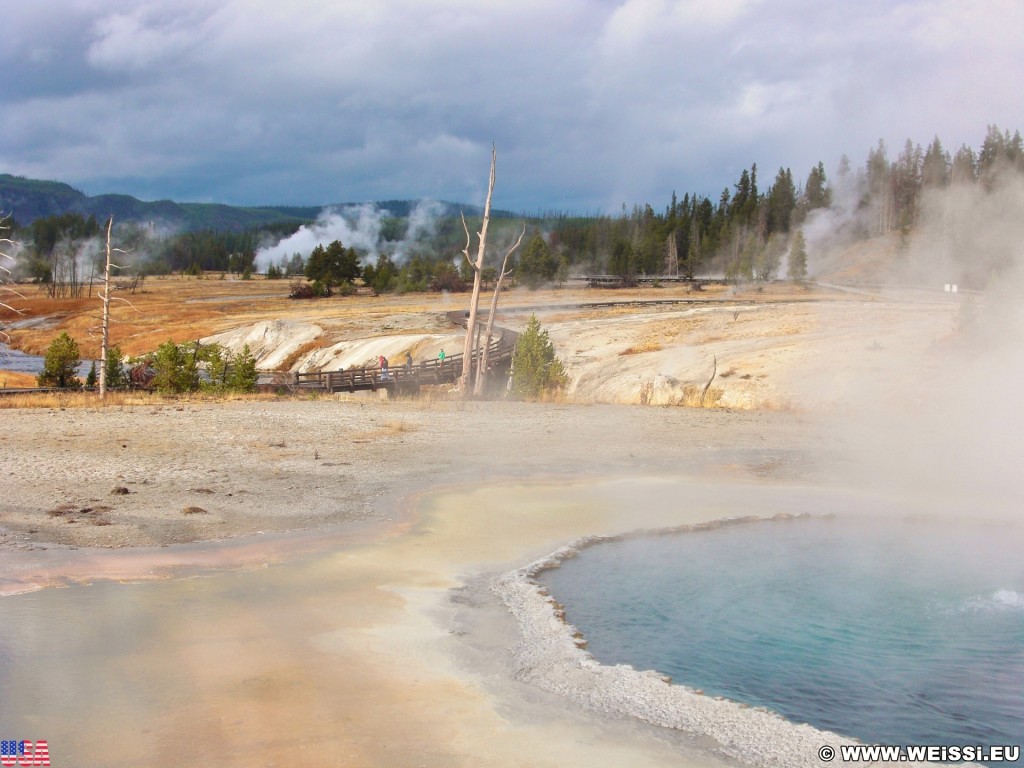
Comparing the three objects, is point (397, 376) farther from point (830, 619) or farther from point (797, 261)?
point (797, 261)

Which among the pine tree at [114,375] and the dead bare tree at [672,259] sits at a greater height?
the dead bare tree at [672,259]

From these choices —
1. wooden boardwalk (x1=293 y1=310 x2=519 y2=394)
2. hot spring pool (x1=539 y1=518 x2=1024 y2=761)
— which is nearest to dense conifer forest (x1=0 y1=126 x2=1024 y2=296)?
wooden boardwalk (x1=293 y1=310 x2=519 y2=394)

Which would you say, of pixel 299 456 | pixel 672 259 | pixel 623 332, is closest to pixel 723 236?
pixel 672 259

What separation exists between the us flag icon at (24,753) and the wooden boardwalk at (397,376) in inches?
1062

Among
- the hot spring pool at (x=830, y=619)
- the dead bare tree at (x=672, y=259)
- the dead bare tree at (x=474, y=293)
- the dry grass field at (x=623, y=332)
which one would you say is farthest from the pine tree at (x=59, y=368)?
the dead bare tree at (x=672, y=259)

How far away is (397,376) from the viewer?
36.1 meters

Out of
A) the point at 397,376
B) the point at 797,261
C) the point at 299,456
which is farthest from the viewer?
the point at 797,261

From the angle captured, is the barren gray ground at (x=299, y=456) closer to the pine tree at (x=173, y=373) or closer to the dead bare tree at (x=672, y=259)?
the pine tree at (x=173, y=373)

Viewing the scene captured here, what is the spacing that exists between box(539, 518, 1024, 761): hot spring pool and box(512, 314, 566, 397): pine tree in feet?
57.9

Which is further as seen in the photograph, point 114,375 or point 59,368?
point 59,368

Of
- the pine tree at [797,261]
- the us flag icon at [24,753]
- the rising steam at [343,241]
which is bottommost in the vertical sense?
the us flag icon at [24,753]

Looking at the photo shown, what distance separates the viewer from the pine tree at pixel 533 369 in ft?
104

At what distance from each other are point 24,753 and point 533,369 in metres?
25.8

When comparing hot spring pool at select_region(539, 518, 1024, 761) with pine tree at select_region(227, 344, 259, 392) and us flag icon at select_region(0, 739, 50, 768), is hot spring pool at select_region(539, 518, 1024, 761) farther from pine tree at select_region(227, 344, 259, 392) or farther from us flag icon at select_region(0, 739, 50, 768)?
pine tree at select_region(227, 344, 259, 392)
